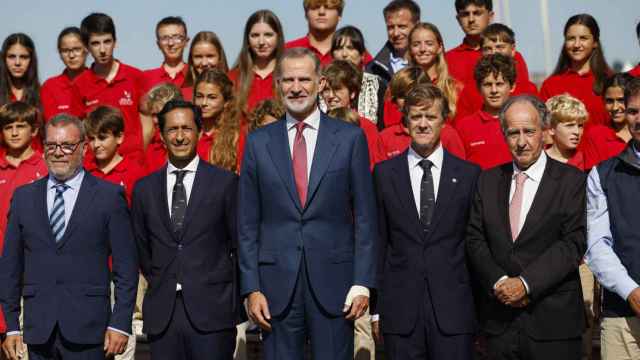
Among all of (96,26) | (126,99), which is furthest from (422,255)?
(96,26)

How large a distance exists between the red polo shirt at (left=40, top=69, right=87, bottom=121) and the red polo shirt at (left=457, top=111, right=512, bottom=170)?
367cm

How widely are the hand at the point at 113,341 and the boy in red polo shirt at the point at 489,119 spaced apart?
3.12 meters

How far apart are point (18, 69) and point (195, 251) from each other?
3943mm

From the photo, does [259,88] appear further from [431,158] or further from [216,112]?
[431,158]

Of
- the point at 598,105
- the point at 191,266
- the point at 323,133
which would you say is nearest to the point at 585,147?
the point at 598,105

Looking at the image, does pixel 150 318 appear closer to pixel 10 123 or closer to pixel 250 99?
pixel 10 123

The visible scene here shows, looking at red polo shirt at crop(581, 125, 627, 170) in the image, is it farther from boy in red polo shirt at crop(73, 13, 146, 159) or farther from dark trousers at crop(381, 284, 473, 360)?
boy in red polo shirt at crop(73, 13, 146, 159)

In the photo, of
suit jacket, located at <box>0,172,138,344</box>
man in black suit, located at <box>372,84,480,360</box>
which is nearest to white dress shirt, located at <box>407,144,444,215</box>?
man in black suit, located at <box>372,84,480,360</box>

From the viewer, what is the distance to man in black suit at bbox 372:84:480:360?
6340 mm

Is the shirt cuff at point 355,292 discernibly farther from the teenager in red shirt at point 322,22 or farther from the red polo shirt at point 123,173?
the teenager in red shirt at point 322,22

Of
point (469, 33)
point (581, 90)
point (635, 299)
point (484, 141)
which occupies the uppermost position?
point (469, 33)

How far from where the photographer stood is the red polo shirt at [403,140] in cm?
788

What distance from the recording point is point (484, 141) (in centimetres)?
818

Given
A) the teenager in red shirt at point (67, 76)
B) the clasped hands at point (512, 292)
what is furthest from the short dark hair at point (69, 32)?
the clasped hands at point (512, 292)
